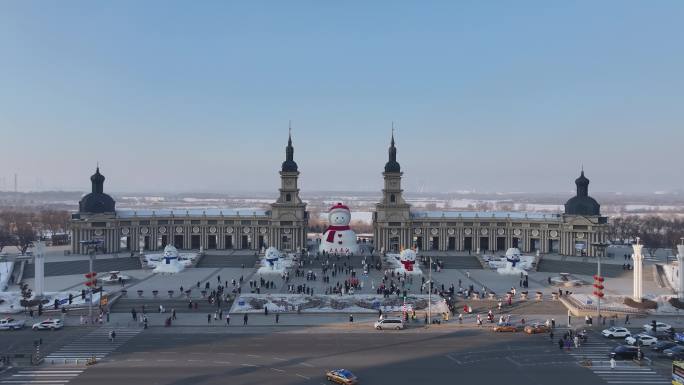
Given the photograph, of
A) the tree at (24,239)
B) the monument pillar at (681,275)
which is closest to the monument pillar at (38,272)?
the tree at (24,239)

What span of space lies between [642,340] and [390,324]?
17.1 m

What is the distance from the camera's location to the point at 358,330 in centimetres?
4294

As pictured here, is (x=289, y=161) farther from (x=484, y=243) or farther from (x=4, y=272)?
(x=4, y=272)

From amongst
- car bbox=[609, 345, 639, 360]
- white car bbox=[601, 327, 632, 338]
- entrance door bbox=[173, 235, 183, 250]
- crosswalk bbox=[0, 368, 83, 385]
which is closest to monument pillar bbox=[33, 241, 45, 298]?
crosswalk bbox=[0, 368, 83, 385]

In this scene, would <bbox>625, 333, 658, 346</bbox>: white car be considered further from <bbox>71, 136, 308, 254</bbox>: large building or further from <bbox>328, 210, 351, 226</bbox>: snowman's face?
<bbox>71, 136, 308, 254</bbox>: large building

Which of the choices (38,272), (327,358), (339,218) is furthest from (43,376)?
(339,218)

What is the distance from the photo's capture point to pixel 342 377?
29469 millimetres

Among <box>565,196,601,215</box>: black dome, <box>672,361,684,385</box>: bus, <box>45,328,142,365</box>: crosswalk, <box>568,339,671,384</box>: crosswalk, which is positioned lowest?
<box>568,339,671,384</box>: crosswalk

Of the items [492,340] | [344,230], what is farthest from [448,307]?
[344,230]

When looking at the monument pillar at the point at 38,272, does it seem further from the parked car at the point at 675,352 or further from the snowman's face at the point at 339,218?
the parked car at the point at 675,352

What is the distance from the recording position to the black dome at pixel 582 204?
8275 cm

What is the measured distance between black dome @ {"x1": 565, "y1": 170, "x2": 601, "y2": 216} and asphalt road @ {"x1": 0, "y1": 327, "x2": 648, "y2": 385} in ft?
155

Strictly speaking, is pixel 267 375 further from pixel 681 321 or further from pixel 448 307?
pixel 681 321

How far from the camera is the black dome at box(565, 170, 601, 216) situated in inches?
3258
